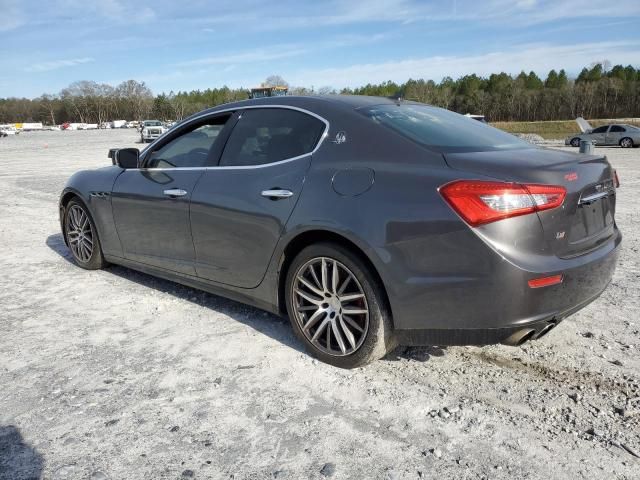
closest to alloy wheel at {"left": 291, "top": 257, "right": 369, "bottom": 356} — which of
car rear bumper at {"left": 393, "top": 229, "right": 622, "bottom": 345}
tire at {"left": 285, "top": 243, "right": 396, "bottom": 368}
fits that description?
tire at {"left": 285, "top": 243, "right": 396, "bottom": 368}

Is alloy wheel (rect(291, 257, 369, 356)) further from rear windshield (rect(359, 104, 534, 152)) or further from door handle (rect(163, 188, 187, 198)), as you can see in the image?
door handle (rect(163, 188, 187, 198))

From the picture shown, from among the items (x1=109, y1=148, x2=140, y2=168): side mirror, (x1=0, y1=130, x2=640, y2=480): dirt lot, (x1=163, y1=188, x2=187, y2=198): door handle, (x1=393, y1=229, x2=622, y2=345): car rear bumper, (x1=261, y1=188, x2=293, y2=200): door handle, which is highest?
(x1=109, y1=148, x2=140, y2=168): side mirror

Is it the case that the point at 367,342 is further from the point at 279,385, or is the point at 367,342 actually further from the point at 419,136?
the point at 419,136

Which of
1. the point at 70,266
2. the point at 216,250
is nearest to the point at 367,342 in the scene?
the point at 216,250

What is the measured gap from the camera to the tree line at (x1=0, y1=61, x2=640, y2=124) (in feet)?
276

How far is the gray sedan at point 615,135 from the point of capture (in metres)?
29.4

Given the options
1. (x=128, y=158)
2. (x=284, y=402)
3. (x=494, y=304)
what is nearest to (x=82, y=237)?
(x=128, y=158)

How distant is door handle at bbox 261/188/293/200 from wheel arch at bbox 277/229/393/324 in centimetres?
28

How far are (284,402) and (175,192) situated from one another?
6.48 feet

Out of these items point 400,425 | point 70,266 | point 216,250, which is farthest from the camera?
point 70,266

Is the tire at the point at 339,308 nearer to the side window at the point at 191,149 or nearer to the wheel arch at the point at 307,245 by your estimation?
the wheel arch at the point at 307,245

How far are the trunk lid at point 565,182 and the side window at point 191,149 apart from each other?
1958mm

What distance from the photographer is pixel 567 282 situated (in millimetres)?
2822

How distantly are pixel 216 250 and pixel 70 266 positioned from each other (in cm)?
281
